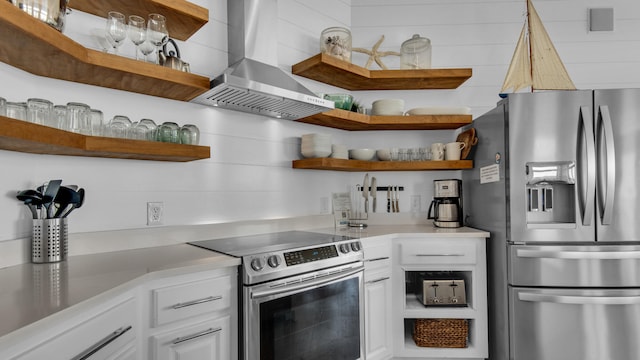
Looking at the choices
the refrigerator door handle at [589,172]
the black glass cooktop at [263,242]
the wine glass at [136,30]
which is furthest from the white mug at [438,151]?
the wine glass at [136,30]

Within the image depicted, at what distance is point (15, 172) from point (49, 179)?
0.46ft

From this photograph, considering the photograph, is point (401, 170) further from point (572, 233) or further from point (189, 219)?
point (189, 219)

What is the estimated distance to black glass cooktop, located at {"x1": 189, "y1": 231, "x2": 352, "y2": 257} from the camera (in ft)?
5.73

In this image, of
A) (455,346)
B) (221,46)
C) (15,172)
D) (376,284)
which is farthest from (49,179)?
(455,346)

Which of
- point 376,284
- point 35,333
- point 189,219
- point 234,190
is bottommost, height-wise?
point 376,284

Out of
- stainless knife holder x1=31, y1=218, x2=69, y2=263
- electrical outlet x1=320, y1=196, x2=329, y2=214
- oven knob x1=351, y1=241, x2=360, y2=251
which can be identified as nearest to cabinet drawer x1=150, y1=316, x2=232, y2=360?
stainless knife holder x1=31, y1=218, x2=69, y2=263

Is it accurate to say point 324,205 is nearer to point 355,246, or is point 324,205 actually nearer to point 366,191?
point 366,191

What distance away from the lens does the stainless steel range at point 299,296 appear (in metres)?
1.61

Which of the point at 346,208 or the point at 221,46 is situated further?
the point at 346,208

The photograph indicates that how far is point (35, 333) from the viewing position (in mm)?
816

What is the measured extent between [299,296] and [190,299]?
1.82 ft

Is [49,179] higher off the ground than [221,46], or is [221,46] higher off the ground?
[221,46]

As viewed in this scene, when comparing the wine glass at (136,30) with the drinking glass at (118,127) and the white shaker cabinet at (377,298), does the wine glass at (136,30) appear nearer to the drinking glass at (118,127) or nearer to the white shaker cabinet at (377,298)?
the drinking glass at (118,127)

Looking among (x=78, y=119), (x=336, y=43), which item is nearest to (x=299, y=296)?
(x=78, y=119)
